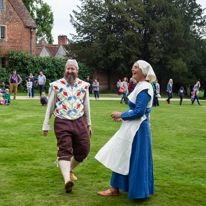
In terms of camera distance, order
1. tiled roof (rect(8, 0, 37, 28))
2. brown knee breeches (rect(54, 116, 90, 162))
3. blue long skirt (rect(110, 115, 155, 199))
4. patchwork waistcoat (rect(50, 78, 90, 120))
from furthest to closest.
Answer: tiled roof (rect(8, 0, 37, 28))
patchwork waistcoat (rect(50, 78, 90, 120))
brown knee breeches (rect(54, 116, 90, 162))
blue long skirt (rect(110, 115, 155, 199))

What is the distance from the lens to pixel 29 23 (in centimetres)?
3616

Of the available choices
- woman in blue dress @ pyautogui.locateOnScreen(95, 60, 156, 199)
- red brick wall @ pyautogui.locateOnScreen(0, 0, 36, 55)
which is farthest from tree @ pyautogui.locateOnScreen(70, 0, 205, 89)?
woman in blue dress @ pyautogui.locateOnScreen(95, 60, 156, 199)

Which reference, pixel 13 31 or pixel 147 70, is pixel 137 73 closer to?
pixel 147 70

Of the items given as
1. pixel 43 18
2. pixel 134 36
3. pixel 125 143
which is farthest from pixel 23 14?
pixel 125 143

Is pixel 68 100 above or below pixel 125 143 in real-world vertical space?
above

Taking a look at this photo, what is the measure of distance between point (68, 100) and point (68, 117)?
263 millimetres

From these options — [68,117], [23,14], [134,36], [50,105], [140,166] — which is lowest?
[140,166]

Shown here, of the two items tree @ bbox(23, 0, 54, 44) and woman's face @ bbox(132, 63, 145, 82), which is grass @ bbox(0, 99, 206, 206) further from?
tree @ bbox(23, 0, 54, 44)

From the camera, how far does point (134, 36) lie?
36.2 meters

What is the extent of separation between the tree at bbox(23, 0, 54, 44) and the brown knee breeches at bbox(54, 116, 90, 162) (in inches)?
2194

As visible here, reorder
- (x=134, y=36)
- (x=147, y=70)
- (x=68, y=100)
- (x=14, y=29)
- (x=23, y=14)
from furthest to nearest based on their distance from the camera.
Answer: (x=23, y=14)
(x=134, y=36)
(x=14, y=29)
(x=68, y=100)
(x=147, y=70)

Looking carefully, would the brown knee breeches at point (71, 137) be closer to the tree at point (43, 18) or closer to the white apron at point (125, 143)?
the white apron at point (125, 143)

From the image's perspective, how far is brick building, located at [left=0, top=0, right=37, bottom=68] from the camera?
34.0 meters

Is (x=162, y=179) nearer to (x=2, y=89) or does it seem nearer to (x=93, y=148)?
(x=93, y=148)
